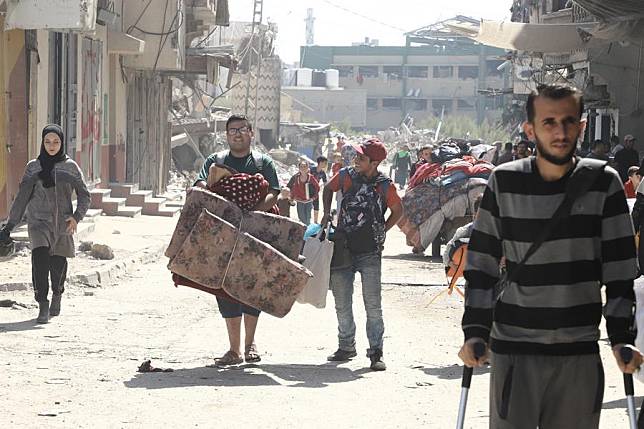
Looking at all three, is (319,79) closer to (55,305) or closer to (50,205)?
(55,305)

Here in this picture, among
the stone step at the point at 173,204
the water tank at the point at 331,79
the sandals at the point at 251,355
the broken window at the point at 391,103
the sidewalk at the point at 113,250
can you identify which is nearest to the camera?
the sandals at the point at 251,355

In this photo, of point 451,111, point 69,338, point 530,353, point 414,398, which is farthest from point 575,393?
point 451,111

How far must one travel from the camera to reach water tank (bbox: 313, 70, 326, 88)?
11431 centimetres

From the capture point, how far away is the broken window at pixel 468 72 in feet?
396

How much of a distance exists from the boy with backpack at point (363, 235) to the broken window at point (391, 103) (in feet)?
374

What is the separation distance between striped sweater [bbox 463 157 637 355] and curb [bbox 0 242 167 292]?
31.1 feet

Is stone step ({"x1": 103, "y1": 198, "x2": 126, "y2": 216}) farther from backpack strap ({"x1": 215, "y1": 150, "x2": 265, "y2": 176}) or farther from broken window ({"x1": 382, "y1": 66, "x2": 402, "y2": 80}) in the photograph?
broken window ({"x1": 382, "y1": 66, "x2": 402, "y2": 80})

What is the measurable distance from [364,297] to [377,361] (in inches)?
20.8

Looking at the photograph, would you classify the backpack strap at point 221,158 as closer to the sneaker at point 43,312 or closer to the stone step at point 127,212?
the sneaker at point 43,312

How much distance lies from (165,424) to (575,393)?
10.9ft

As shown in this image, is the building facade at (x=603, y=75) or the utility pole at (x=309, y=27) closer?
the building facade at (x=603, y=75)

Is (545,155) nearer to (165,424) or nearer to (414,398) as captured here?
(165,424)

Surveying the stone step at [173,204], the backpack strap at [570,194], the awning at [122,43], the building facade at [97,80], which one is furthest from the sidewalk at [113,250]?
the backpack strap at [570,194]

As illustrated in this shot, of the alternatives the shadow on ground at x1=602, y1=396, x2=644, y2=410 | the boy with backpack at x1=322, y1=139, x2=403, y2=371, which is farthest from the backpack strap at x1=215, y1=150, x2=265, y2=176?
the shadow on ground at x1=602, y1=396, x2=644, y2=410
